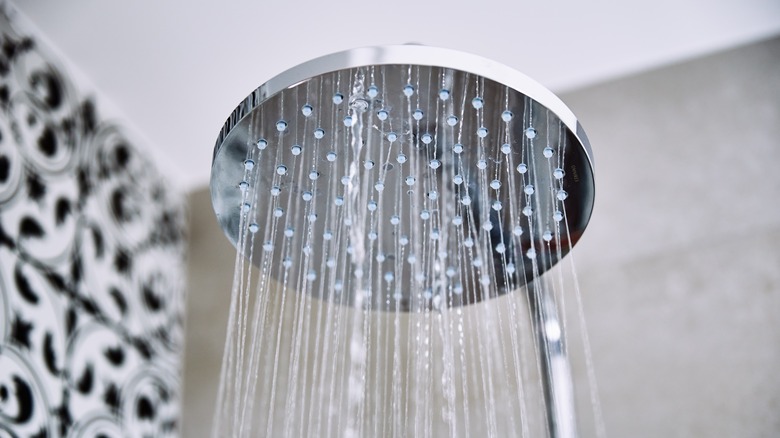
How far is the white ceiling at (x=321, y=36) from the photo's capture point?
4.63 ft

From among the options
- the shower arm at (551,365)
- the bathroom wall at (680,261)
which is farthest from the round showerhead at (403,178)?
the bathroom wall at (680,261)

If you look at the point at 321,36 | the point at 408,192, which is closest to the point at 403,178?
the point at 408,192

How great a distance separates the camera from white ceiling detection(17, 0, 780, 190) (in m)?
1.41

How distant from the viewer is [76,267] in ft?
4.67

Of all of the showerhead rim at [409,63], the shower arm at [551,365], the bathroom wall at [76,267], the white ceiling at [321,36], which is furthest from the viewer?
the white ceiling at [321,36]

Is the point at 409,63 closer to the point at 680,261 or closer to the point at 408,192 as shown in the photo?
the point at 408,192

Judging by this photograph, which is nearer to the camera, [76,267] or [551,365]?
[551,365]

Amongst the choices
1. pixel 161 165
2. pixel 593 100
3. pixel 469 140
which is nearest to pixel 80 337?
pixel 161 165

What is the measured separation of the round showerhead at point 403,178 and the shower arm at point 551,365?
0.42 feet

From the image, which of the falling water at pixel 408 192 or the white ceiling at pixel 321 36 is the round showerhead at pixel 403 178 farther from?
the white ceiling at pixel 321 36

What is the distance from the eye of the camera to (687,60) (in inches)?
62.8

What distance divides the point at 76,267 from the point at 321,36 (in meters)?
0.56

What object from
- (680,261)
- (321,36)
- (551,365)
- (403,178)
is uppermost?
(321,36)

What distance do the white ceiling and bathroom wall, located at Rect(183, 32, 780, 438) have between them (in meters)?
0.08
